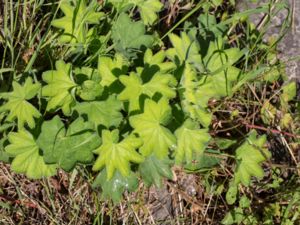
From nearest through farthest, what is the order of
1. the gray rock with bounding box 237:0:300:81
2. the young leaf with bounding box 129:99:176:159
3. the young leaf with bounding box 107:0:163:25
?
the young leaf with bounding box 129:99:176:159
the young leaf with bounding box 107:0:163:25
the gray rock with bounding box 237:0:300:81

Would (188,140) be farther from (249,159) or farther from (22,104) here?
(22,104)

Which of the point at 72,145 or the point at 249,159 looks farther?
the point at 249,159

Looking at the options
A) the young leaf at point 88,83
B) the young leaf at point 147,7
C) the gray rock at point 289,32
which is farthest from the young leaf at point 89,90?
the gray rock at point 289,32

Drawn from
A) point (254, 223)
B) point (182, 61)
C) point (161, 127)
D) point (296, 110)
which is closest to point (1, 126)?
point (161, 127)

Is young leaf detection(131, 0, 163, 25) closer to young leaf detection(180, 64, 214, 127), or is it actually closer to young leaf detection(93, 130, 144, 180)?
young leaf detection(180, 64, 214, 127)

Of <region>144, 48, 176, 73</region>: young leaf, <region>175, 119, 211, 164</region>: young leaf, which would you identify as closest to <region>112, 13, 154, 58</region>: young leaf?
<region>144, 48, 176, 73</region>: young leaf

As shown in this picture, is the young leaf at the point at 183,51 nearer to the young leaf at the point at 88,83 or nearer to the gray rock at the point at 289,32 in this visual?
Result: the young leaf at the point at 88,83

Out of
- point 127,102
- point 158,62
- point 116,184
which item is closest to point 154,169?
point 116,184
